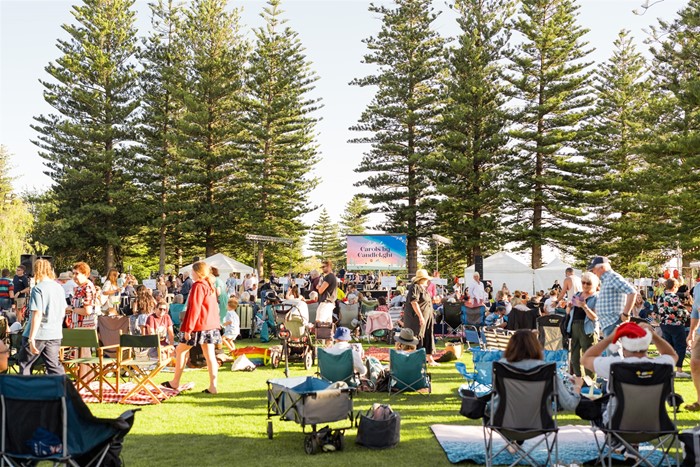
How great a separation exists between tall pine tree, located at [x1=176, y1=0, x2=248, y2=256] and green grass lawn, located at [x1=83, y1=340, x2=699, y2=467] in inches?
880

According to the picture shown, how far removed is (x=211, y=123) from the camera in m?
29.5

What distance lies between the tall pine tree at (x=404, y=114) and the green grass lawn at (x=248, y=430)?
21.1m

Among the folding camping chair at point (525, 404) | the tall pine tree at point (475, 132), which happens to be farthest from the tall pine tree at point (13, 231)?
the folding camping chair at point (525, 404)

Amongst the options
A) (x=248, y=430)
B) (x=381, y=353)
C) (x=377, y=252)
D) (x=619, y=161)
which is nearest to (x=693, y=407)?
(x=248, y=430)

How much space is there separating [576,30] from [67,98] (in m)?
22.3

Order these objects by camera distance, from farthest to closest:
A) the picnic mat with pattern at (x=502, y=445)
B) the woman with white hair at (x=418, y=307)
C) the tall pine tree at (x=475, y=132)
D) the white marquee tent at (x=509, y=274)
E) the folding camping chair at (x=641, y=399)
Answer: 1. the tall pine tree at (x=475, y=132)
2. the white marquee tent at (x=509, y=274)
3. the woman with white hair at (x=418, y=307)
4. the picnic mat with pattern at (x=502, y=445)
5. the folding camping chair at (x=641, y=399)

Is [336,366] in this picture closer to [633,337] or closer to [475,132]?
[633,337]

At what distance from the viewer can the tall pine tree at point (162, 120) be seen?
94.9 ft

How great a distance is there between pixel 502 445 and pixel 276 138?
26.0m

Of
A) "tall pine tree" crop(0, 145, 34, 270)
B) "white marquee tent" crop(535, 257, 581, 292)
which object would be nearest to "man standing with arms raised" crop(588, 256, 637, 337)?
"white marquee tent" crop(535, 257, 581, 292)

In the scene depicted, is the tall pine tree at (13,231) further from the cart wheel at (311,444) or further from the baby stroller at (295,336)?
the cart wheel at (311,444)

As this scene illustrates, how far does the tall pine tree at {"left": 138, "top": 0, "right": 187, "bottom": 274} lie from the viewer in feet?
94.9

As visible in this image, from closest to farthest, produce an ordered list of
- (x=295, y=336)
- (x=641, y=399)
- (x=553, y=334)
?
(x=641, y=399) → (x=553, y=334) → (x=295, y=336)

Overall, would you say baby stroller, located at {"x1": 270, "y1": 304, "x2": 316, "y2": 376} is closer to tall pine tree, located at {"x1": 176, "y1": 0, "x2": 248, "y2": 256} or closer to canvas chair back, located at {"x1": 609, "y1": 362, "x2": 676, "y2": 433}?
canvas chair back, located at {"x1": 609, "y1": 362, "x2": 676, "y2": 433}
